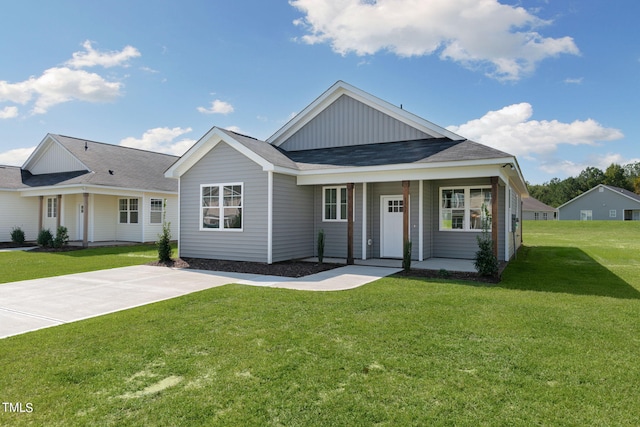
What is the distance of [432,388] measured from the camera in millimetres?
3465

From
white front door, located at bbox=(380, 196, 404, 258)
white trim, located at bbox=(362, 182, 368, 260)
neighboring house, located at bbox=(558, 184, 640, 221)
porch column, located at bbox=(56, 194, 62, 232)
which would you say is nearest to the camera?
white trim, located at bbox=(362, 182, 368, 260)

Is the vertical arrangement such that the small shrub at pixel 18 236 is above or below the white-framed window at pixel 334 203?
below

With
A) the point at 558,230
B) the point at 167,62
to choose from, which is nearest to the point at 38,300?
the point at 167,62

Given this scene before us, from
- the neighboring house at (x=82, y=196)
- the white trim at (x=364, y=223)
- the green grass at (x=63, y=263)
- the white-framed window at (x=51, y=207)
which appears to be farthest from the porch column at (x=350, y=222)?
the white-framed window at (x=51, y=207)

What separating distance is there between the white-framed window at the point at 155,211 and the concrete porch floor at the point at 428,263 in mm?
11792

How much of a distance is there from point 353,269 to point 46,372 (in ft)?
26.4

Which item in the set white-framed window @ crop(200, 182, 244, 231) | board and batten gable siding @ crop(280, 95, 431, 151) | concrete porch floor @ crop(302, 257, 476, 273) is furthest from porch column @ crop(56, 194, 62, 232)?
concrete porch floor @ crop(302, 257, 476, 273)

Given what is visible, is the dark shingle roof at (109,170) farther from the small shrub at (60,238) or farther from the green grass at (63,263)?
the green grass at (63,263)

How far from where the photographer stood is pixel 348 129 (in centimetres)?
1475

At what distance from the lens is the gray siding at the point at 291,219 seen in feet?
38.9

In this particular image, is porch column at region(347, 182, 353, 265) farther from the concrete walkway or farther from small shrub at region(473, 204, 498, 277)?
small shrub at region(473, 204, 498, 277)

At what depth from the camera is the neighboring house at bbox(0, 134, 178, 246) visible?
65.4ft

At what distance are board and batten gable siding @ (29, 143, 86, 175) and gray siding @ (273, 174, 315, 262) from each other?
13.8 meters

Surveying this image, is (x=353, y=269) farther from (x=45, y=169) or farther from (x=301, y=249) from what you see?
(x=45, y=169)
